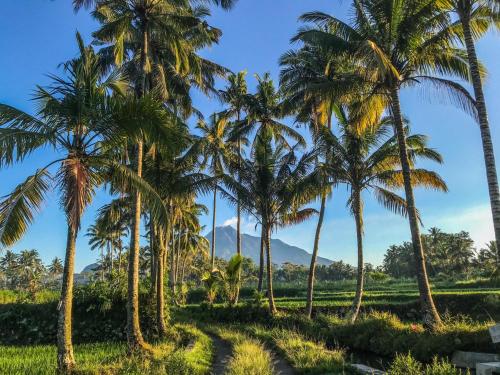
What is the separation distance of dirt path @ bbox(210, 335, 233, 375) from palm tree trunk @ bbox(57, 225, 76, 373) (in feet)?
11.0

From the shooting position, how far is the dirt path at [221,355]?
10.6m

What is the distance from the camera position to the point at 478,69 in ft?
39.7

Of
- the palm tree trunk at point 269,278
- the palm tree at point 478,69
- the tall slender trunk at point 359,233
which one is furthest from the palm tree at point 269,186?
the palm tree at point 478,69

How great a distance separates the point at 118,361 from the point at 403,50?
43.2 ft

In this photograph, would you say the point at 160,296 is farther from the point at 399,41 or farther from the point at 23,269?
the point at 23,269

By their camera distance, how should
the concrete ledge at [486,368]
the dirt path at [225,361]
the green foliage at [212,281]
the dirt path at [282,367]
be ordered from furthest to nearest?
the green foliage at [212,281] → the dirt path at [225,361] → the dirt path at [282,367] → the concrete ledge at [486,368]

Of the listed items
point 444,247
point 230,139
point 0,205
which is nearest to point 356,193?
point 230,139

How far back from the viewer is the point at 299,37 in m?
16.4

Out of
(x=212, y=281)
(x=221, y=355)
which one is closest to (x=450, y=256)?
(x=212, y=281)

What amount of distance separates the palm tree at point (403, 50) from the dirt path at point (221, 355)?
653 centimetres

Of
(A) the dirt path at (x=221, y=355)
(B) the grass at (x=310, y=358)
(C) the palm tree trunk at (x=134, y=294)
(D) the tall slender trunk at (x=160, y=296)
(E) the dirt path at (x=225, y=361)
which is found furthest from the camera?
(D) the tall slender trunk at (x=160, y=296)

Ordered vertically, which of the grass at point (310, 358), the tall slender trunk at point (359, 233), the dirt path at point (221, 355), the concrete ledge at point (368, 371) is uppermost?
the tall slender trunk at point (359, 233)

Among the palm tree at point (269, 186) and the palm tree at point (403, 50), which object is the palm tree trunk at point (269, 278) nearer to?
the palm tree at point (269, 186)

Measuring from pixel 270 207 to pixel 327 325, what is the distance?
6992mm
